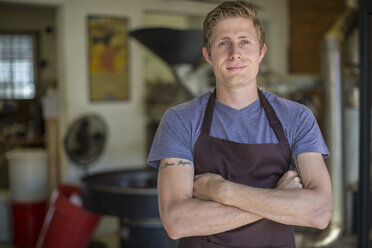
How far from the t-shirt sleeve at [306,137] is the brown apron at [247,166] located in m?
0.04

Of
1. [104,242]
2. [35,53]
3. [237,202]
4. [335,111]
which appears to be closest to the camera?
[237,202]

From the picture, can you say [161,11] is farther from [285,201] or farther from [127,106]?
[285,201]

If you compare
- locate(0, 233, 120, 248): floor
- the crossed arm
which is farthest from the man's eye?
locate(0, 233, 120, 248): floor

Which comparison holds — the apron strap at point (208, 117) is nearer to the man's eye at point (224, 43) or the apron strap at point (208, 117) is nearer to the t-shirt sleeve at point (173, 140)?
the t-shirt sleeve at point (173, 140)

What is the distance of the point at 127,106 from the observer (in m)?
5.40

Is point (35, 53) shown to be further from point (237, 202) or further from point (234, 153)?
point (237, 202)

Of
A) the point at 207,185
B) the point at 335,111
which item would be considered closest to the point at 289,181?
the point at 207,185

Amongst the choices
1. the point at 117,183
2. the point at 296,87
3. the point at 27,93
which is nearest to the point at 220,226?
the point at 117,183

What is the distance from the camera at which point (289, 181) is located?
1.50 metres

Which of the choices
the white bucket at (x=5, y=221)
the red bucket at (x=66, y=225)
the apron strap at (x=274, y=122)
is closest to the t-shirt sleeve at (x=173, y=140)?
the apron strap at (x=274, y=122)

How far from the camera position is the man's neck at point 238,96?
1.58 m

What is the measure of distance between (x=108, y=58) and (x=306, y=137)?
3974mm

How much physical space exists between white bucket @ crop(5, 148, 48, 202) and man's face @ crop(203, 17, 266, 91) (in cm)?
369

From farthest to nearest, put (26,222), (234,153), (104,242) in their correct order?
(104,242) < (26,222) < (234,153)
